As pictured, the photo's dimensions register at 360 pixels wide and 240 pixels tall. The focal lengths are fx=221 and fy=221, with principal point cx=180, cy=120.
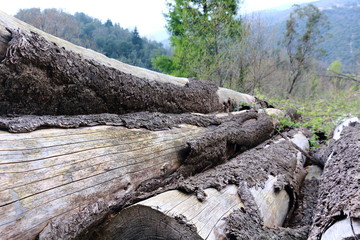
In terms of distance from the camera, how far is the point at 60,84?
157cm

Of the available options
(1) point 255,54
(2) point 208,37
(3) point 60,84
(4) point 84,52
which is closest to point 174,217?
(3) point 60,84

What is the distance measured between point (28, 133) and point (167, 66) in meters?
11.2

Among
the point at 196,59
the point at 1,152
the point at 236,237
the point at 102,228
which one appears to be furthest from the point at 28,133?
the point at 196,59

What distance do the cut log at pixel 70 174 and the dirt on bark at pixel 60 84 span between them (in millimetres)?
333

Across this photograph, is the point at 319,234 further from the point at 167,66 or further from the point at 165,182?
the point at 167,66

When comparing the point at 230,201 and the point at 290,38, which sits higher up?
the point at 290,38

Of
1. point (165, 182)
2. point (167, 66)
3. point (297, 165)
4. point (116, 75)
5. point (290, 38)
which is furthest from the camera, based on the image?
point (290, 38)

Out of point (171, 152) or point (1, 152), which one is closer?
point (1, 152)

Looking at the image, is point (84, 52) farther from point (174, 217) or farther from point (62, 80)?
point (174, 217)

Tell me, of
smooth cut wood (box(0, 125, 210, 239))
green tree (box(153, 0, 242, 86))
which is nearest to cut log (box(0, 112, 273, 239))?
smooth cut wood (box(0, 125, 210, 239))

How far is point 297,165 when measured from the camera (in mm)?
2723

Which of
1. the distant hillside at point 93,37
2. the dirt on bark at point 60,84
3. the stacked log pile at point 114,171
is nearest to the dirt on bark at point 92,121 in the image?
the stacked log pile at point 114,171

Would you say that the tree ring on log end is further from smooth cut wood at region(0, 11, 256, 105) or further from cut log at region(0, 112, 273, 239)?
smooth cut wood at region(0, 11, 256, 105)

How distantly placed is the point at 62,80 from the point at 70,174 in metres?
0.75
